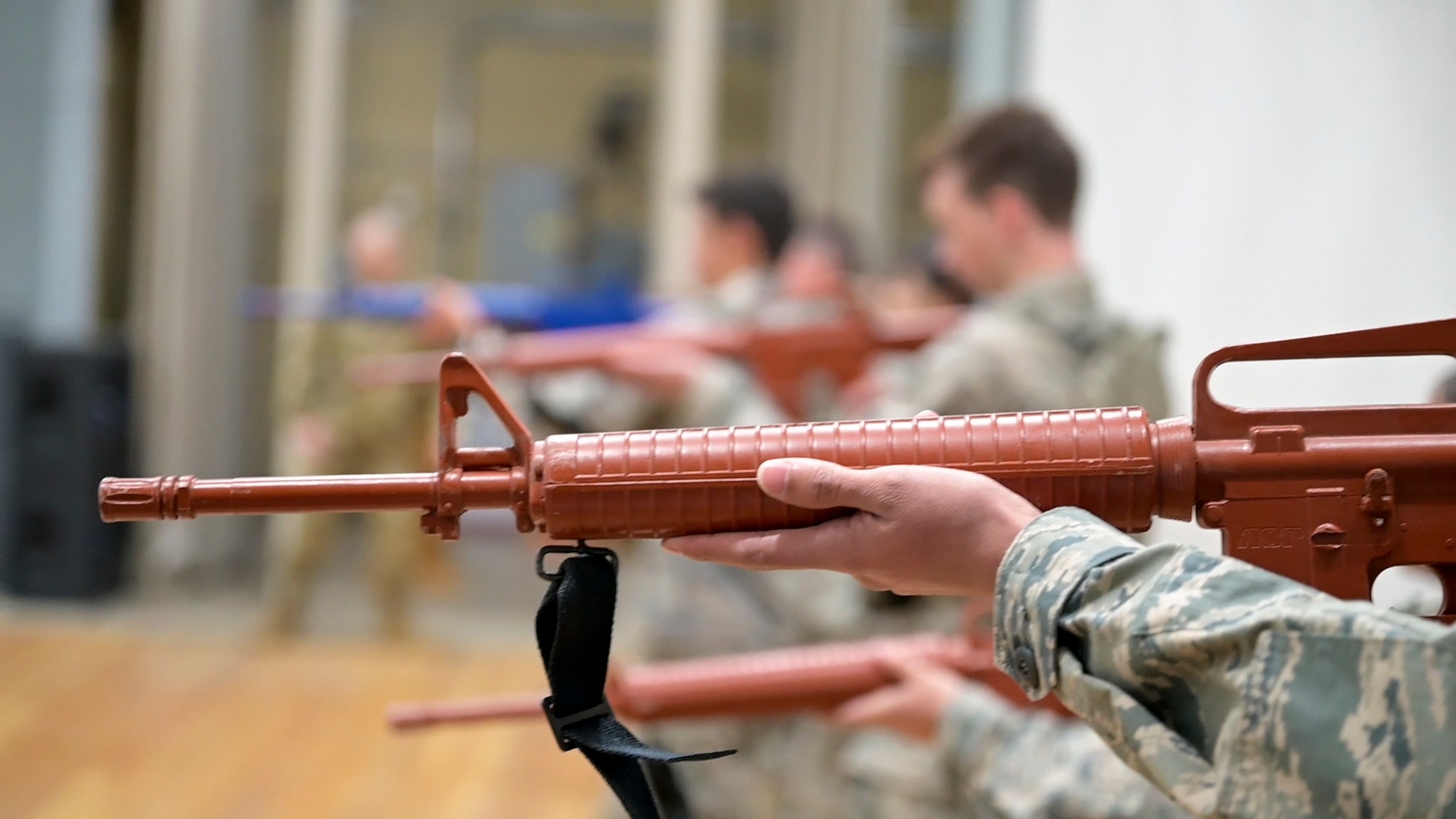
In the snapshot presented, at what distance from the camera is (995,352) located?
1.85m

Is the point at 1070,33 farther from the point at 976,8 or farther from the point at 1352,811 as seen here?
the point at 1352,811

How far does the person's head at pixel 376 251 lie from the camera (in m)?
4.77

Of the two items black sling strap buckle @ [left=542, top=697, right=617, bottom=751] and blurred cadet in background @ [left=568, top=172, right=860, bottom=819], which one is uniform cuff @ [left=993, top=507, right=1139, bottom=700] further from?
blurred cadet in background @ [left=568, top=172, right=860, bottom=819]

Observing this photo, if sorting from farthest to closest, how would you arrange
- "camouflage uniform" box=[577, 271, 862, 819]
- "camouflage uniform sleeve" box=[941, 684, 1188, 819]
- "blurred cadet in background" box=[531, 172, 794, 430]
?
"blurred cadet in background" box=[531, 172, 794, 430] → "camouflage uniform" box=[577, 271, 862, 819] → "camouflage uniform sleeve" box=[941, 684, 1188, 819]

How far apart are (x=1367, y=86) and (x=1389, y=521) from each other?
1271mm

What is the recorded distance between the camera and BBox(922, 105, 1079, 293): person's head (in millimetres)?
1999

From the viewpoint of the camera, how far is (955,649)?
1694 mm

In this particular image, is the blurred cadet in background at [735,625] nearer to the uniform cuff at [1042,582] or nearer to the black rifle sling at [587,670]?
the black rifle sling at [587,670]

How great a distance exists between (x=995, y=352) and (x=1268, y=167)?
Answer: 68 cm

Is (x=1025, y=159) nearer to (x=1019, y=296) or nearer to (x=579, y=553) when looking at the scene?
(x=1019, y=296)

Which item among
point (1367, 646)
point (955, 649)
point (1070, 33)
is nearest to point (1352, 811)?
point (1367, 646)

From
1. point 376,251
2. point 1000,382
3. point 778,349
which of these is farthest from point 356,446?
point 1000,382

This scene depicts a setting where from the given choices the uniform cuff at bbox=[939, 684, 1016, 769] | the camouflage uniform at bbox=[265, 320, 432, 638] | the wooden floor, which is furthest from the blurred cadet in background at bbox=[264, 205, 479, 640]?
the uniform cuff at bbox=[939, 684, 1016, 769]

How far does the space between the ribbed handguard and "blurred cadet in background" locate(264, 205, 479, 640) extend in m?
4.03
